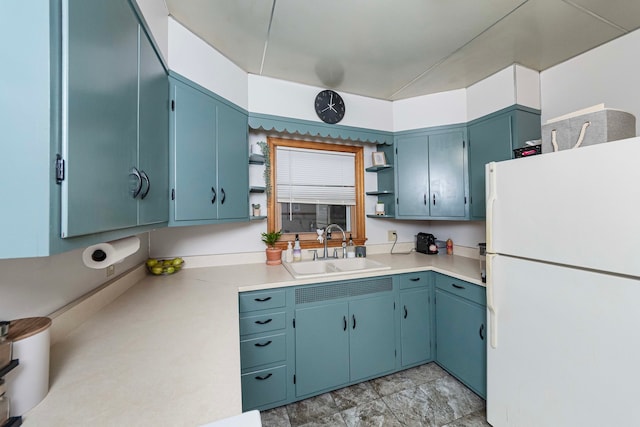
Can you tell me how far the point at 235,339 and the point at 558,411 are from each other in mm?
1558

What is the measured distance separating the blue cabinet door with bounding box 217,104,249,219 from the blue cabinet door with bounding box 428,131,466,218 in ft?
5.58

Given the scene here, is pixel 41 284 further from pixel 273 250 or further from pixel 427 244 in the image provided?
pixel 427 244

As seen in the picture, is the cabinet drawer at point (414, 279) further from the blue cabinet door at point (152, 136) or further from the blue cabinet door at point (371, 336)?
the blue cabinet door at point (152, 136)

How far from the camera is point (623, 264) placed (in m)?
0.92

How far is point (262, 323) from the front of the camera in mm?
1609

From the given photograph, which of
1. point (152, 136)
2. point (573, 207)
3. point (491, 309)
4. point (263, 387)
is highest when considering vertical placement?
point (152, 136)

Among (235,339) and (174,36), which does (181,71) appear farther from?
(235,339)

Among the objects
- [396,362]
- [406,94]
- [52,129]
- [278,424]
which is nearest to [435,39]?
→ [406,94]

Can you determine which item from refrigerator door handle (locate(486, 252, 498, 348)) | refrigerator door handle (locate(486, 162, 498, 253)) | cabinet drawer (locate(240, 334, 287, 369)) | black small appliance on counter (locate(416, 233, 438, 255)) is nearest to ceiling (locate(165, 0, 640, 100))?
refrigerator door handle (locate(486, 162, 498, 253))

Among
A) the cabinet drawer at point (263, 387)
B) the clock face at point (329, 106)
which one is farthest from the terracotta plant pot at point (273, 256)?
the clock face at point (329, 106)

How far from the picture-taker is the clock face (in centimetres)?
211

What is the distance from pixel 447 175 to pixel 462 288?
101 centimetres

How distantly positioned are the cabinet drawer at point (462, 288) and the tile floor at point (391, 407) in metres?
0.73

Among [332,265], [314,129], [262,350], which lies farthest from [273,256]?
[314,129]
